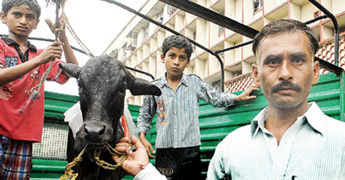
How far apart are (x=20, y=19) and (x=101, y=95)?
1.08 meters

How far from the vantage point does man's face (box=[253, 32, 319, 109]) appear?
1.56 m

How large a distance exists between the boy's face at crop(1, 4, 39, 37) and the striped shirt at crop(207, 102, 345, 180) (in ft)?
6.58

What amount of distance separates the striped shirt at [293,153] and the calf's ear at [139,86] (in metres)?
1.14

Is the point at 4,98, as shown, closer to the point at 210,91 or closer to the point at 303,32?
the point at 210,91

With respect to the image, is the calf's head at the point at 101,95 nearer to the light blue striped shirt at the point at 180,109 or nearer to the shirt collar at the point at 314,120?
the light blue striped shirt at the point at 180,109

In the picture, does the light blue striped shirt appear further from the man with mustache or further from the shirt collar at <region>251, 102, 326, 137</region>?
the shirt collar at <region>251, 102, 326, 137</region>

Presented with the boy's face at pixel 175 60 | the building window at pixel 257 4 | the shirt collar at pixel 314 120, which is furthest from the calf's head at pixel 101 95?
the building window at pixel 257 4

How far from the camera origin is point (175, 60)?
3248mm

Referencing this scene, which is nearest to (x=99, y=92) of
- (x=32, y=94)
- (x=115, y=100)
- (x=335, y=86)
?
(x=115, y=100)

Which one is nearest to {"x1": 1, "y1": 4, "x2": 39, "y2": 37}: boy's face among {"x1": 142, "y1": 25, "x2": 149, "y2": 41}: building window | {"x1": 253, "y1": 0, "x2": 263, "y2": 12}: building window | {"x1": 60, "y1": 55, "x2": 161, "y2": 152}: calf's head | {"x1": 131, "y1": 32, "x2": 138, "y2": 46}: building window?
{"x1": 60, "y1": 55, "x2": 161, "y2": 152}: calf's head

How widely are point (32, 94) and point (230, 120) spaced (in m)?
1.99

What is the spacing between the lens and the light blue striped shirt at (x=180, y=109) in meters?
3.20

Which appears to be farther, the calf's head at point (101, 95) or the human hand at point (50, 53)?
the human hand at point (50, 53)

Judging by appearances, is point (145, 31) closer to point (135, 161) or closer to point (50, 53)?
point (50, 53)
